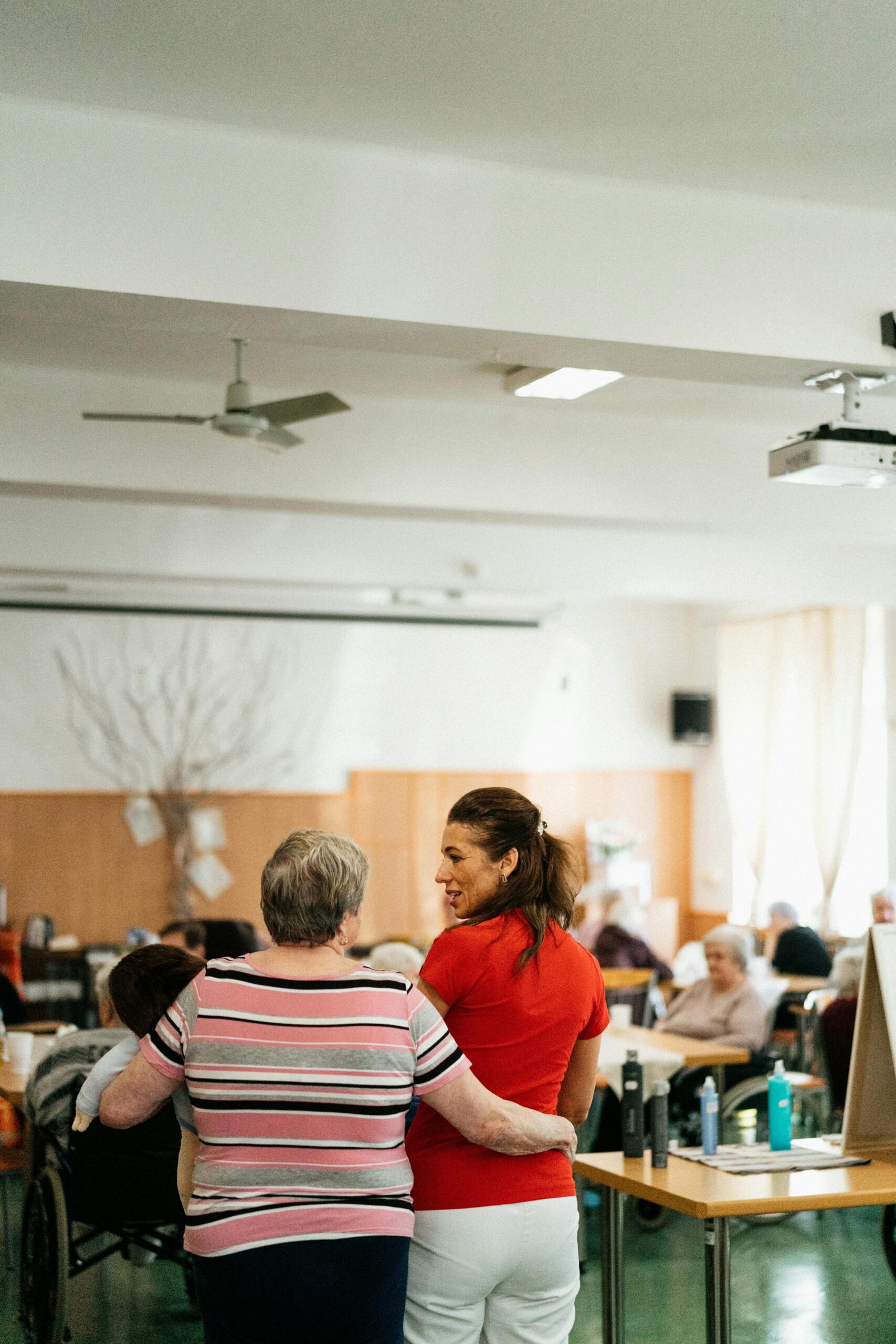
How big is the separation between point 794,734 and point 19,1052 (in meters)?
8.75

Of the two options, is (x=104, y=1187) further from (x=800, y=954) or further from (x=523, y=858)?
(x=800, y=954)

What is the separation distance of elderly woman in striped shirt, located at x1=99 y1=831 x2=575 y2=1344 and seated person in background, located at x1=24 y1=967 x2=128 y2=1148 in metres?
2.06

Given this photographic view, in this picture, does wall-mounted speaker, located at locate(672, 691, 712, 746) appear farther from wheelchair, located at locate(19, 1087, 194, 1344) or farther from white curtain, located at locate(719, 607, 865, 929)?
wheelchair, located at locate(19, 1087, 194, 1344)

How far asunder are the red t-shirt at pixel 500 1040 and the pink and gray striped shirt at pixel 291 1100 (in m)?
0.21

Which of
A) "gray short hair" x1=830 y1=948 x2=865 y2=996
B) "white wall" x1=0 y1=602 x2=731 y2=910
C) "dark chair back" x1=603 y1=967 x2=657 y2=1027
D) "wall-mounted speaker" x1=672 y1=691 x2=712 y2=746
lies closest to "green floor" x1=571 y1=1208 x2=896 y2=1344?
"gray short hair" x1=830 y1=948 x2=865 y2=996

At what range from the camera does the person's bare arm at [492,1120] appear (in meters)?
2.34

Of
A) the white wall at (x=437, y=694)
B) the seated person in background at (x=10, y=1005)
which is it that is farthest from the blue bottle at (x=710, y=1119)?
the white wall at (x=437, y=694)

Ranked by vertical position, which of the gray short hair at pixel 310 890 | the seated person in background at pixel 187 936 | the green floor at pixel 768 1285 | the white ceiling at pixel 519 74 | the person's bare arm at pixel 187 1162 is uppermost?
the white ceiling at pixel 519 74

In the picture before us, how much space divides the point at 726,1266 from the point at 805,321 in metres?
2.77

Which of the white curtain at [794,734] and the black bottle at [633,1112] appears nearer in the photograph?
the black bottle at [633,1112]

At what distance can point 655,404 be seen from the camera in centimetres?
708

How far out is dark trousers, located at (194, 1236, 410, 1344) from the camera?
221cm

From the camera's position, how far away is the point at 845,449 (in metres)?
4.66

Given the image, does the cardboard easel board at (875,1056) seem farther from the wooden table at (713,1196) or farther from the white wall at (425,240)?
the white wall at (425,240)
